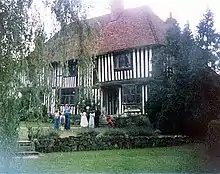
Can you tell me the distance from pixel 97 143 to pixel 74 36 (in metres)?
1.09

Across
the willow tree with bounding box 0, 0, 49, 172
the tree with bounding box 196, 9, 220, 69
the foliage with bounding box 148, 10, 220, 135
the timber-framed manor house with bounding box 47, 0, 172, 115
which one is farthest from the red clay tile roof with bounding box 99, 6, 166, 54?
the willow tree with bounding box 0, 0, 49, 172

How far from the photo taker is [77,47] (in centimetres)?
279

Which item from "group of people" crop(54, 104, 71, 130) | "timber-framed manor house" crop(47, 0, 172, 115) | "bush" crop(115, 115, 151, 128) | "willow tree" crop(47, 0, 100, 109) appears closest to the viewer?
Answer: "willow tree" crop(47, 0, 100, 109)

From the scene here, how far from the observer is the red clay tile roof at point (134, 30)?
10.6 feet

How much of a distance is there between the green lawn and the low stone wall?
0.23 ft

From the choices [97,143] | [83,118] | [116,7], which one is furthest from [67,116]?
[116,7]

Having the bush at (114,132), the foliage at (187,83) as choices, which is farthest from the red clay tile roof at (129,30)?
the bush at (114,132)

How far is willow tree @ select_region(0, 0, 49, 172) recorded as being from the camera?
8.41 feet

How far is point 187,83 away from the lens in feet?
11.0

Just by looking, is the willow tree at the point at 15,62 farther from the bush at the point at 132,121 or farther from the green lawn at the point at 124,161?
the bush at the point at 132,121

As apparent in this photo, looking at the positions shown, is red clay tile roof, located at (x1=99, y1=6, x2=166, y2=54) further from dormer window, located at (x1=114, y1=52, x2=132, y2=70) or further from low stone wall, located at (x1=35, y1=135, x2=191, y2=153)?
low stone wall, located at (x1=35, y1=135, x2=191, y2=153)

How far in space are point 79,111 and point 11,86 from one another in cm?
79

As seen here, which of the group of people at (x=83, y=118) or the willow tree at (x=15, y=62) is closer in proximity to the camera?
the willow tree at (x=15, y=62)

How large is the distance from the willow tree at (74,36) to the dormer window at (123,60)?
976 mm
